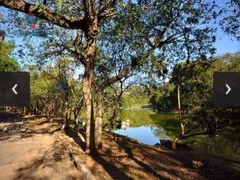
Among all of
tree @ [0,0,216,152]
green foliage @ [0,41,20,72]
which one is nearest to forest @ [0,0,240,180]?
tree @ [0,0,216,152]

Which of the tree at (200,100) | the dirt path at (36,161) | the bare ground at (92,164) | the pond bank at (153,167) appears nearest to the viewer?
the dirt path at (36,161)

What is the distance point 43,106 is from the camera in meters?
33.1

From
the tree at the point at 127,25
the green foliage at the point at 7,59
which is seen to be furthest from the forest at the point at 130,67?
the green foliage at the point at 7,59

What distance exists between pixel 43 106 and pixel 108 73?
68.7ft

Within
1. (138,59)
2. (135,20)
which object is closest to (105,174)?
(138,59)

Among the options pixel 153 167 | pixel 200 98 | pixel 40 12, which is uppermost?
pixel 40 12

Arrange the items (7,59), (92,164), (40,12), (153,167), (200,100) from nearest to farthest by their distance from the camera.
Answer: (40,12)
(92,164)
(153,167)
(200,100)
(7,59)

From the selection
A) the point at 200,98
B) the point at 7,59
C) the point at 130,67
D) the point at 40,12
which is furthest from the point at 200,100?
the point at 7,59

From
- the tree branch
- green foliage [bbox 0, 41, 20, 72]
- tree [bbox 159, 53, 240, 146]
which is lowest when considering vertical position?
tree [bbox 159, 53, 240, 146]

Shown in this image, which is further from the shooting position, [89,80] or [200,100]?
[200,100]

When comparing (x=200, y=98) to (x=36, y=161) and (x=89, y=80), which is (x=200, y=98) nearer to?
(x=89, y=80)

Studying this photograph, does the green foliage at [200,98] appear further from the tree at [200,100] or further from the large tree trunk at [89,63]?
the large tree trunk at [89,63]

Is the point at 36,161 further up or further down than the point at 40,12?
further down

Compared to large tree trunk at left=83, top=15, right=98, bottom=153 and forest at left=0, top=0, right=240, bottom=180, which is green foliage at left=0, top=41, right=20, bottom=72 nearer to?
forest at left=0, top=0, right=240, bottom=180
